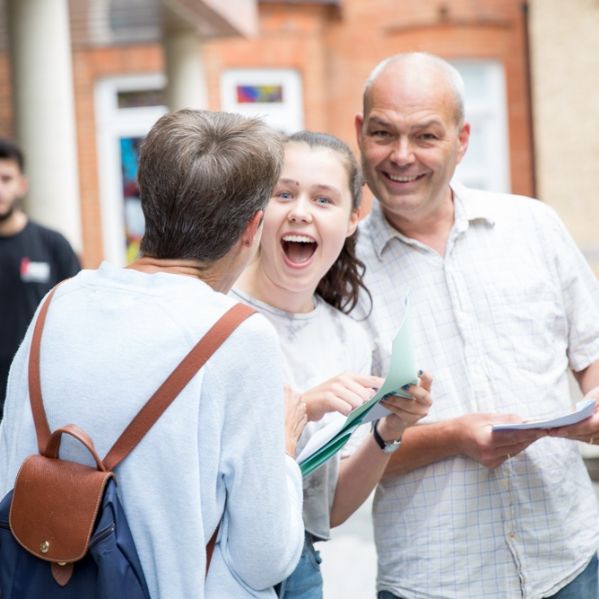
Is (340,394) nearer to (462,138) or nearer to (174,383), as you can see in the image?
(174,383)

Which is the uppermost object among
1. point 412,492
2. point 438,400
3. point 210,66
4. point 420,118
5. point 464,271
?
point 210,66

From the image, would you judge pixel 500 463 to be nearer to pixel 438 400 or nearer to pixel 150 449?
pixel 438 400

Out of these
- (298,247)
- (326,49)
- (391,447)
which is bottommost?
(391,447)

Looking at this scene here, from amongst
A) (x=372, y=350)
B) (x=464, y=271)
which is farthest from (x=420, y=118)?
(x=372, y=350)

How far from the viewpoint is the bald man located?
2.73 metres

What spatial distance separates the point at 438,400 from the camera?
2756mm

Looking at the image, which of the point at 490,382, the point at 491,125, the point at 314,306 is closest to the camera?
the point at 314,306

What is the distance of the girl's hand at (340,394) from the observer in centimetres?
221

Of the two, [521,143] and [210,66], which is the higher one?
[210,66]

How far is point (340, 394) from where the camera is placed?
87.8 inches

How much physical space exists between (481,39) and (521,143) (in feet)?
5.32

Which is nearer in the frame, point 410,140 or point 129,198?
point 410,140

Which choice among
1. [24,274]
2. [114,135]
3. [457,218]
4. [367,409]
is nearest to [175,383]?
[367,409]

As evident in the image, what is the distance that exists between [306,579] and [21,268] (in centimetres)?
370
